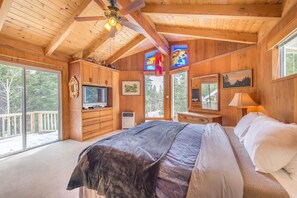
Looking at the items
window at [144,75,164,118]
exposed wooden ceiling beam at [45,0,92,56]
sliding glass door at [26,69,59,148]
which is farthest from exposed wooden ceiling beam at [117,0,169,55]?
sliding glass door at [26,69,59,148]

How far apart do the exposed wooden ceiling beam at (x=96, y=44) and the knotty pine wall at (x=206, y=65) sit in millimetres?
1432

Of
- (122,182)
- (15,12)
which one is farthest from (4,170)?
(15,12)

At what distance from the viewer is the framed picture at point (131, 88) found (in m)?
5.76

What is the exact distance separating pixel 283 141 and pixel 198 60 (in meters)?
3.70

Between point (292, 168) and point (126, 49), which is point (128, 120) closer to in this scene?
point (126, 49)

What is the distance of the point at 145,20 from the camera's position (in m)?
3.43

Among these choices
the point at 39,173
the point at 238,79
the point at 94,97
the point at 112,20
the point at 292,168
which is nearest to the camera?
the point at 292,168

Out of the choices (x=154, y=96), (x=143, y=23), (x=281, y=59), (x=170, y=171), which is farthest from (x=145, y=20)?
(x=170, y=171)

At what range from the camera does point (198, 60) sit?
454 cm

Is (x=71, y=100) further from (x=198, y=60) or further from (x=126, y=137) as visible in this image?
(x=198, y=60)

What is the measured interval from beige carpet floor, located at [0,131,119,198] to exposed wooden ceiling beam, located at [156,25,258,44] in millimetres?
3767

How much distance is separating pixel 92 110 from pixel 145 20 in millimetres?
2957

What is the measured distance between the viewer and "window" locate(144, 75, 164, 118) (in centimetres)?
571

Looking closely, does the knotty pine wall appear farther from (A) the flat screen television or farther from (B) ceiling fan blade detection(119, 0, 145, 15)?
(B) ceiling fan blade detection(119, 0, 145, 15)
